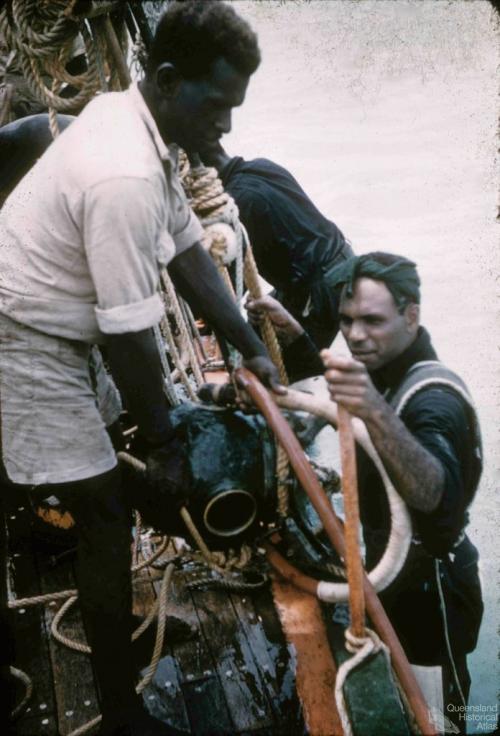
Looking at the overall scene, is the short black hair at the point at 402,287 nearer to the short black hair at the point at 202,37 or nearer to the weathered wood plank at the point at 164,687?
the short black hair at the point at 202,37

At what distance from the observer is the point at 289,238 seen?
161 inches

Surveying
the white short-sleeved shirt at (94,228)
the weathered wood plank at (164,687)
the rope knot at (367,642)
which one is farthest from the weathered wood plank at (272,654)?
the white short-sleeved shirt at (94,228)

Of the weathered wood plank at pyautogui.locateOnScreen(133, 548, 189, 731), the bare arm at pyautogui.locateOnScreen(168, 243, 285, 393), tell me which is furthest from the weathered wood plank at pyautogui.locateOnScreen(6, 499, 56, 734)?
the bare arm at pyautogui.locateOnScreen(168, 243, 285, 393)

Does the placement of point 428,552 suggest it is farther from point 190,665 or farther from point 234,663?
point 190,665

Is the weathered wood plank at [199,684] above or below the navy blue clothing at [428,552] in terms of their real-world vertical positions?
below

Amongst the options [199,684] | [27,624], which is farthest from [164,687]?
[27,624]

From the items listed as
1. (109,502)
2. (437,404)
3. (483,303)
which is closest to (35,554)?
(109,502)

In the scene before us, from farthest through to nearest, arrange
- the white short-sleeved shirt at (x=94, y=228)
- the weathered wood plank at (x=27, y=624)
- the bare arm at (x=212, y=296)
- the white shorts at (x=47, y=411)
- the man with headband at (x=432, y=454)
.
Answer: the weathered wood plank at (x=27, y=624) → the bare arm at (x=212, y=296) → the man with headband at (x=432, y=454) → the white shorts at (x=47, y=411) → the white short-sleeved shirt at (x=94, y=228)

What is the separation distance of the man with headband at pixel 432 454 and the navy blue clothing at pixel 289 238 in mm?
1314

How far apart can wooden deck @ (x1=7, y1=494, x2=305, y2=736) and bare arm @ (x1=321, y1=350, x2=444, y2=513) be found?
994 mm

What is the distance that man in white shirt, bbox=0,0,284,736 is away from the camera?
1734 millimetres

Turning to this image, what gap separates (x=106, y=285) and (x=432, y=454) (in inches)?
45.3

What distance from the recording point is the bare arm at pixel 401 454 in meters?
1.86

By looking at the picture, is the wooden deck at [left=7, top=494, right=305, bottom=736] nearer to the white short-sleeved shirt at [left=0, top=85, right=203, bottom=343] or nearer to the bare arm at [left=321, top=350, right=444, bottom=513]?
the bare arm at [left=321, top=350, right=444, bottom=513]
